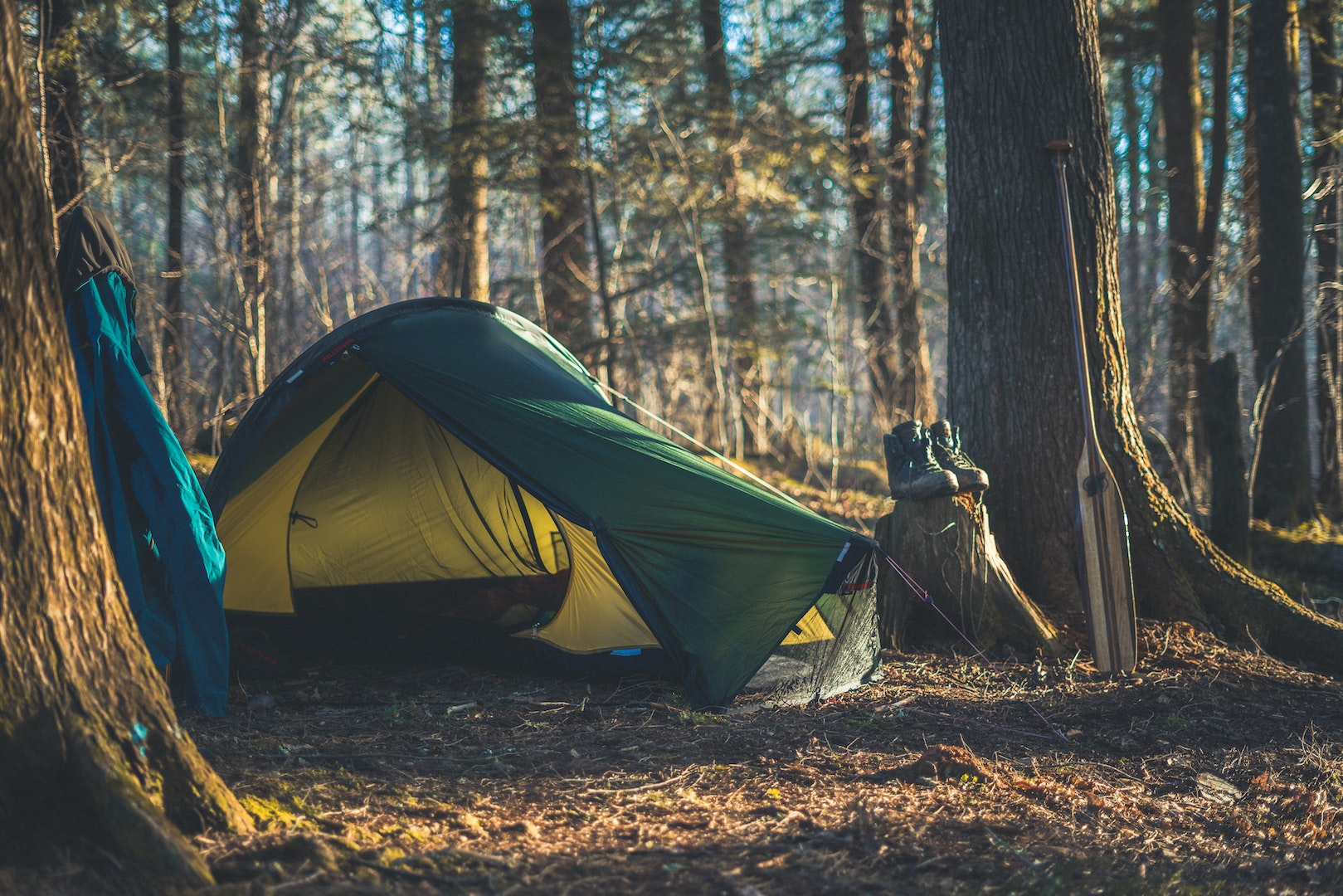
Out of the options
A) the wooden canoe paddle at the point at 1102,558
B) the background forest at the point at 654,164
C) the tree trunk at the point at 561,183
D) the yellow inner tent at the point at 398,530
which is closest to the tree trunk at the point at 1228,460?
the background forest at the point at 654,164

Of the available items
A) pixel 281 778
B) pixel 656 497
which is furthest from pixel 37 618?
pixel 656 497

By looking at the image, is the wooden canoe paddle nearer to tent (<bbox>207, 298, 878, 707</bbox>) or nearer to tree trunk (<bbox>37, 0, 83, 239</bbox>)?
tent (<bbox>207, 298, 878, 707</bbox>)

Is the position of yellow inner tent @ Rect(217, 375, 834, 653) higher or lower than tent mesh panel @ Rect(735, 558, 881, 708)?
higher

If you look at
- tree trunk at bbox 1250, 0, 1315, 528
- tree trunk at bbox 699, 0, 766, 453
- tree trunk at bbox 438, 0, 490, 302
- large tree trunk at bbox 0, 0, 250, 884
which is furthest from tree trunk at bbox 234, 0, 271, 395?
tree trunk at bbox 1250, 0, 1315, 528

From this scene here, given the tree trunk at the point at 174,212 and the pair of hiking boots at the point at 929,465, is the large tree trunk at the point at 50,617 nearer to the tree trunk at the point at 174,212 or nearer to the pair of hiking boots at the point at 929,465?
the pair of hiking boots at the point at 929,465

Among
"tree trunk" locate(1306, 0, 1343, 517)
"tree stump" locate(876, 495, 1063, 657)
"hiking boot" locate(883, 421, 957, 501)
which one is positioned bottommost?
"tree stump" locate(876, 495, 1063, 657)

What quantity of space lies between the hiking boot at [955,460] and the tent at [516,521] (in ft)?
2.42

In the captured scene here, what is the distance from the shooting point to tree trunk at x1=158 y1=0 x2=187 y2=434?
794cm

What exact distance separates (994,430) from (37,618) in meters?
4.04

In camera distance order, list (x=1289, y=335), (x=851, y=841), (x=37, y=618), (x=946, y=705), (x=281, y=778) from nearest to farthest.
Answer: (x=37, y=618)
(x=851, y=841)
(x=281, y=778)
(x=946, y=705)
(x=1289, y=335)

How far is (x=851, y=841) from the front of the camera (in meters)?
2.47

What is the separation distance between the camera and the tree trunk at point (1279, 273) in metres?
7.36

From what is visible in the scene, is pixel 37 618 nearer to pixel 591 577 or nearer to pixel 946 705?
pixel 591 577

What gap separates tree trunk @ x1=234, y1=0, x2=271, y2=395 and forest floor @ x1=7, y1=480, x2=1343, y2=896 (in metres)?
5.32
